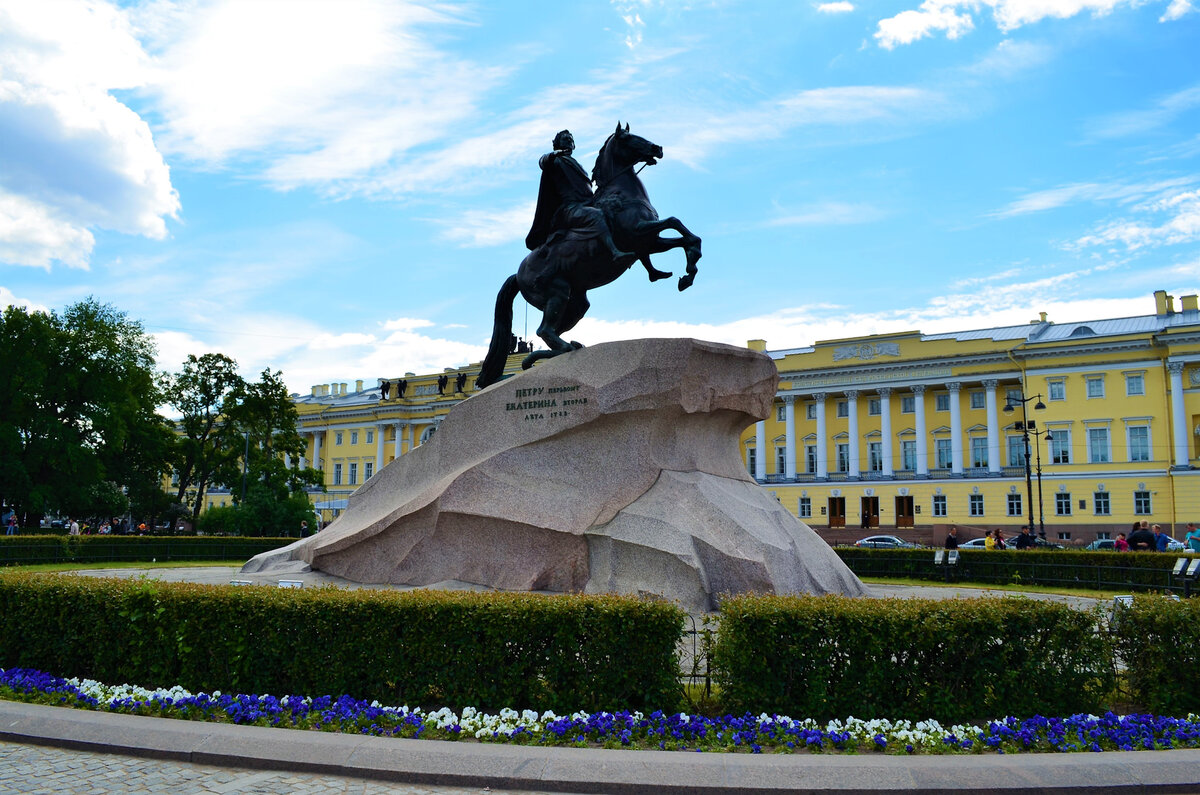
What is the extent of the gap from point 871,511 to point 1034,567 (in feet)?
157

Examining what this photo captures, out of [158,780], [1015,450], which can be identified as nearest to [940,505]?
[1015,450]

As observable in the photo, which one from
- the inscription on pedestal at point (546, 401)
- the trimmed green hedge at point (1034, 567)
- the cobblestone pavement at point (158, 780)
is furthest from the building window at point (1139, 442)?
the cobblestone pavement at point (158, 780)

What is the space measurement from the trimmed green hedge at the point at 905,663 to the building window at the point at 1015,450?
60.5 m

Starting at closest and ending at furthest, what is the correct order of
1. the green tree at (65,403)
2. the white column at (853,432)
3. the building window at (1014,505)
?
the green tree at (65,403), the building window at (1014,505), the white column at (853,432)

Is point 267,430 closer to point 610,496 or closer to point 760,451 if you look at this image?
point 760,451

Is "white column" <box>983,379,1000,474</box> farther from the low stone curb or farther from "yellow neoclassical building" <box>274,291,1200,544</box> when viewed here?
the low stone curb

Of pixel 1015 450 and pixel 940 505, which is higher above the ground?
pixel 1015 450

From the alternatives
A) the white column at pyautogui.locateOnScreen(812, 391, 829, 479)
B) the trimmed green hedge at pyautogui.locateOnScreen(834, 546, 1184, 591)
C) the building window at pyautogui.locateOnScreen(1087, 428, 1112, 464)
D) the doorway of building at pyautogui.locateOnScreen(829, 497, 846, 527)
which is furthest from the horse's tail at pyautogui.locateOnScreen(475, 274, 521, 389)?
the white column at pyautogui.locateOnScreen(812, 391, 829, 479)

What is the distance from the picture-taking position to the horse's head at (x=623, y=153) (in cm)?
1247

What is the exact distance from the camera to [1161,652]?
6652 millimetres

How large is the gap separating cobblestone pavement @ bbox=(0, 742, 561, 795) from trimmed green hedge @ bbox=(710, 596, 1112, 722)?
1967mm

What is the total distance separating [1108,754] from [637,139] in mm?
9175

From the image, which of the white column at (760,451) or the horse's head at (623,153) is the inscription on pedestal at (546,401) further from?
the white column at (760,451)

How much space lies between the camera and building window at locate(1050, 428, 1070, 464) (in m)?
61.2
